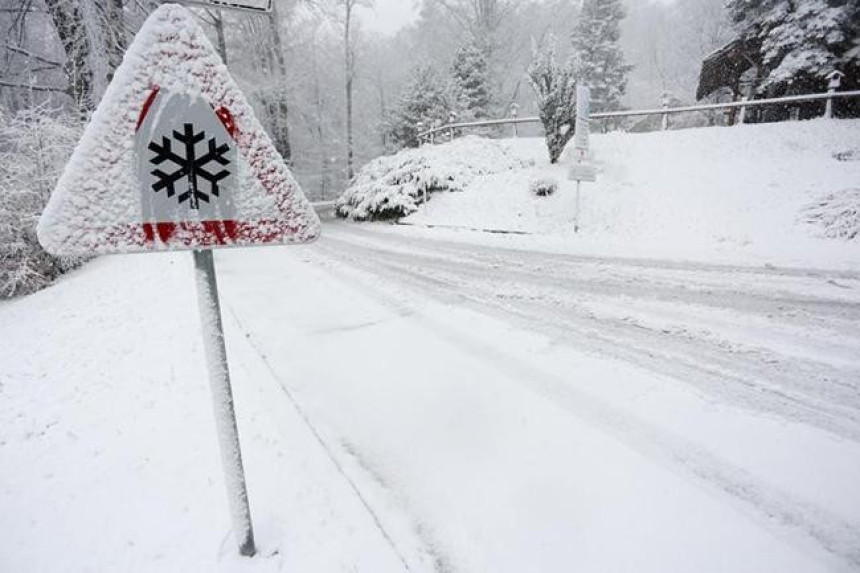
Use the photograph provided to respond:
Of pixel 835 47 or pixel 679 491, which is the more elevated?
pixel 835 47

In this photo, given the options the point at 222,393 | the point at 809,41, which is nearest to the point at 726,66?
the point at 809,41

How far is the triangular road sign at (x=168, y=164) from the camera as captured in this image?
1642mm

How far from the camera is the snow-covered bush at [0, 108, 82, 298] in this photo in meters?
10.6

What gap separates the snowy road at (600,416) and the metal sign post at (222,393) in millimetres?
741

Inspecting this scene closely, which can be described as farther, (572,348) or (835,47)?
(835,47)

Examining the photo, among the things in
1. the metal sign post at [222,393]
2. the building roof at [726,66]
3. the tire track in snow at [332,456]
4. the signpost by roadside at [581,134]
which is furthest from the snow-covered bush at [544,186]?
the metal sign post at [222,393]

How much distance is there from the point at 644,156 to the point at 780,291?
10.3 m

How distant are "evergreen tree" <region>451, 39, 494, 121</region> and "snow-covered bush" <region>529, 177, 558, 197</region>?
16.8m

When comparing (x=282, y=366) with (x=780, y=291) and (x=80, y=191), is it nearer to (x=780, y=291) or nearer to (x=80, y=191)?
(x=80, y=191)

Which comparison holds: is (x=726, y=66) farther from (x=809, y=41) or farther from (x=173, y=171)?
(x=173, y=171)

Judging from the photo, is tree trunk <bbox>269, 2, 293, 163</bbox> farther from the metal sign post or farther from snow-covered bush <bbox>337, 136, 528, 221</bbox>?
the metal sign post

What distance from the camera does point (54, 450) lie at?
3631 mm

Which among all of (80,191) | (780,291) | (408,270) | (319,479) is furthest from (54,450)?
(780,291)

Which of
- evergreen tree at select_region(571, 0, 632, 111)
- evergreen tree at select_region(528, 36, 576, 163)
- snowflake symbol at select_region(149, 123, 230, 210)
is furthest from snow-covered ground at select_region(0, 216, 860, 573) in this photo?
evergreen tree at select_region(571, 0, 632, 111)
